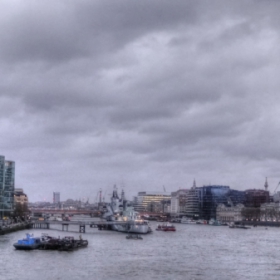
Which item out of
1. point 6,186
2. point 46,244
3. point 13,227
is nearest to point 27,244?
point 46,244

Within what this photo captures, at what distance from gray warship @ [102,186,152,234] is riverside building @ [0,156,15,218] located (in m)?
28.7

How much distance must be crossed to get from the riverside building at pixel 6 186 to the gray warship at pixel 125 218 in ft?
94.1

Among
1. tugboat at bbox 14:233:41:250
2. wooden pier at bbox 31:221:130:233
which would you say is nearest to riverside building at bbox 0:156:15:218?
wooden pier at bbox 31:221:130:233

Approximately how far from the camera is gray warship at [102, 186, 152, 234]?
352 ft

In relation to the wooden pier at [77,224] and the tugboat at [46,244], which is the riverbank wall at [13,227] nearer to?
the wooden pier at [77,224]

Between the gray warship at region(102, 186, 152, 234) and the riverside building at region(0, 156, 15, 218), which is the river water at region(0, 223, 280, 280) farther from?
the riverside building at region(0, 156, 15, 218)

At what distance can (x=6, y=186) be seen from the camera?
149 m

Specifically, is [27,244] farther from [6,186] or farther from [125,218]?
[6,186]

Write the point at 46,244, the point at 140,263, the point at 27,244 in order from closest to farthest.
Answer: the point at 140,263
the point at 27,244
the point at 46,244

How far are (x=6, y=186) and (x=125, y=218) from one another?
46.6 m

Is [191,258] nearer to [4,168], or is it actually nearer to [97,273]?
[97,273]

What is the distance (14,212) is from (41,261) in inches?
3934

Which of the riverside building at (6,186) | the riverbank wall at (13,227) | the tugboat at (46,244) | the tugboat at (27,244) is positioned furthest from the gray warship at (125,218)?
the tugboat at (27,244)

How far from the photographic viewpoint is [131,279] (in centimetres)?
4541
